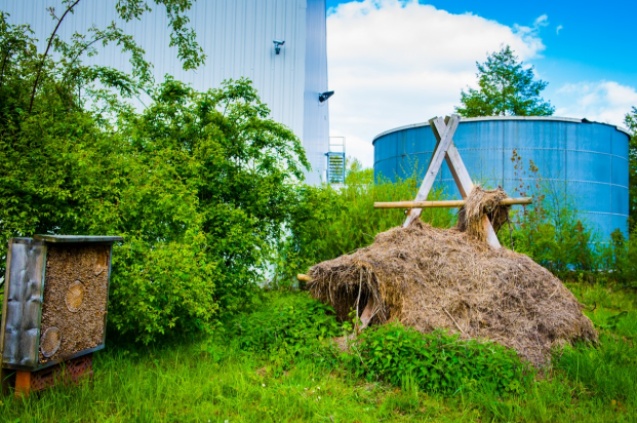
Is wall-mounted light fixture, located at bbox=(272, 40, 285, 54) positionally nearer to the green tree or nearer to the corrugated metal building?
the corrugated metal building

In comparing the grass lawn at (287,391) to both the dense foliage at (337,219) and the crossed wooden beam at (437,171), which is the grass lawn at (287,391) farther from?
the crossed wooden beam at (437,171)

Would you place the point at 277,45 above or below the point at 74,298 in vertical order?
above

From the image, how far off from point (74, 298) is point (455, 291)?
3841mm

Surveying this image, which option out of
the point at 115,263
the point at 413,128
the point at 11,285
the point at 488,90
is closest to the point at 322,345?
the point at 115,263

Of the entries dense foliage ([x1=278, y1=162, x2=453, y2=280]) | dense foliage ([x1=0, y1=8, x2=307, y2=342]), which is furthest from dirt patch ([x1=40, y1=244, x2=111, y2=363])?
dense foliage ([x1=278, y1=162, x2=453, y2=280])

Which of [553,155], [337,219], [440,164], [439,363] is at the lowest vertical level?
[439,363]

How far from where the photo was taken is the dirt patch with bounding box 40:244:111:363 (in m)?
4.26

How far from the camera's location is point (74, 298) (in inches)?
178

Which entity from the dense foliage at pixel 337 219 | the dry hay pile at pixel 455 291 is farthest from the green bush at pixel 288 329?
the dense foliage at pixel 337 219

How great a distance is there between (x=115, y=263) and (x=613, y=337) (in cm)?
580

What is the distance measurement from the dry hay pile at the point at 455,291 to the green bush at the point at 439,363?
17.4 inches

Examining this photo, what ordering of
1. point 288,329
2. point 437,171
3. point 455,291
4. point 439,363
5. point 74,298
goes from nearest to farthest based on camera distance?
point 74,298, point 439,363, point 288,329, point 455,291, point 437,171

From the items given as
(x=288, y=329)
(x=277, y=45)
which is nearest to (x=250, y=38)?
(x=277, y=45)

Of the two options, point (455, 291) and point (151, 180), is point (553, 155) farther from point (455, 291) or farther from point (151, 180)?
point (151, 180)
